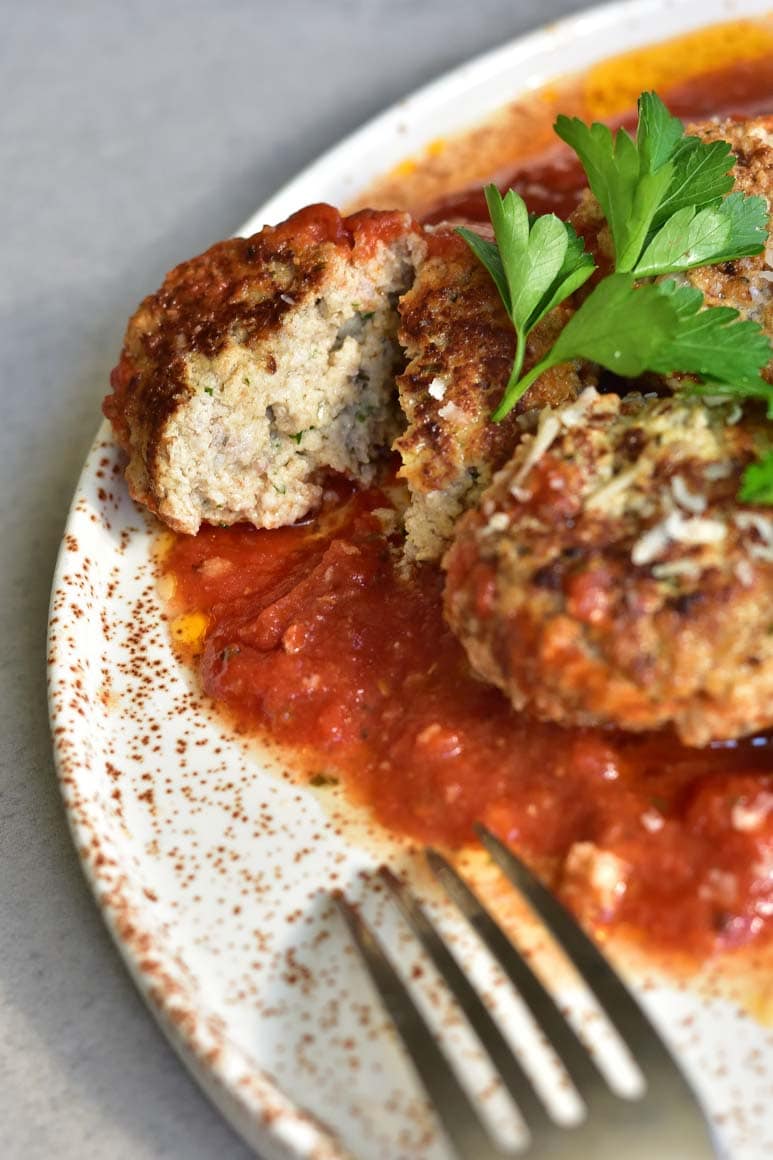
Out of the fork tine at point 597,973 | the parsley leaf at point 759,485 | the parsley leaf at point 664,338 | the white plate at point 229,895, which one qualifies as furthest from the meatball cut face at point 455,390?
the fork tine at point 597,973

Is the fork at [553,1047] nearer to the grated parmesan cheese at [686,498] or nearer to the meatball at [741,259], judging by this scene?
the grated parmesan cheese at [686,498]

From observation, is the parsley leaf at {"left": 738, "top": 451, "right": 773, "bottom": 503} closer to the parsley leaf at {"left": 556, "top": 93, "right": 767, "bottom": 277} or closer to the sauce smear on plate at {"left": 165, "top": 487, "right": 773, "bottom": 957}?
the sauce smear on plate at {"left": 165, "top": 487, "right": 773, "bottom": 957}

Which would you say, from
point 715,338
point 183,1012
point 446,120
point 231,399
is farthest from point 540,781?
point 446,120

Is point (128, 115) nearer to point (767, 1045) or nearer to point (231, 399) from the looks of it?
point (231, 399)

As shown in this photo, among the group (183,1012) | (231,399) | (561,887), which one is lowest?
(561,887)

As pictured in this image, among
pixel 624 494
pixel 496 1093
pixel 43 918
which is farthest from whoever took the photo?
pixel 43 918

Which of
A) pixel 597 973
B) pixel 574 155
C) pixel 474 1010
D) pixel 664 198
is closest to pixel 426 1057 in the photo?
pixel 474 1010

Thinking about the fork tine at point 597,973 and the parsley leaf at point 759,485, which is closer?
the fork tine at point 597,973

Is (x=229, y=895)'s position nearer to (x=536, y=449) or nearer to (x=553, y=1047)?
(x=553, y=1047)
